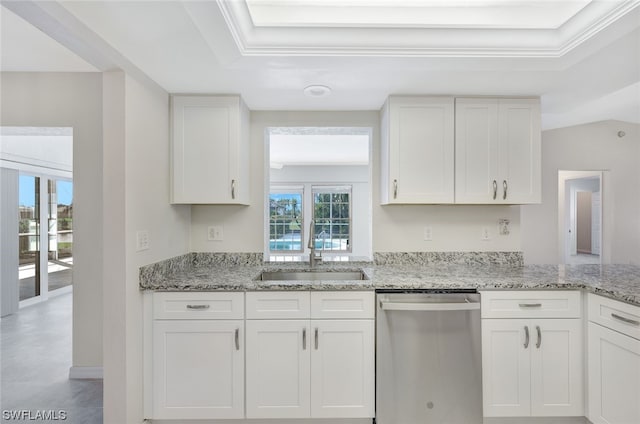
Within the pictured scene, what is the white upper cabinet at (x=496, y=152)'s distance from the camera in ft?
7.48

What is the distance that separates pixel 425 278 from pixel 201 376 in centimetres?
146

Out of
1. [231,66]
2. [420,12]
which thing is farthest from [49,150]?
[420,12]

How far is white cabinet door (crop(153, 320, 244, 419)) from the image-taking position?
1.87m

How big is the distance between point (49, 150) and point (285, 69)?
4566 mm

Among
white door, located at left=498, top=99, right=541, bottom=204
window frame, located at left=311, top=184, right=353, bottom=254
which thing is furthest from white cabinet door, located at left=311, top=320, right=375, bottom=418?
window frame, located at left=311, top=184, right=353, bottom=254

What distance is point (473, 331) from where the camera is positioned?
72.9 inches

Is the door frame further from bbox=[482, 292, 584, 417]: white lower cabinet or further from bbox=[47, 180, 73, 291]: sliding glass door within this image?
bbox=[47, 180, 73, 291]: sliding glass door

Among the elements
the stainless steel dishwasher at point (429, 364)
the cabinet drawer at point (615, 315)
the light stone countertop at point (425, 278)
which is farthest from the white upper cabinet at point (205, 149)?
the cabinet drawer at point (615, 315)

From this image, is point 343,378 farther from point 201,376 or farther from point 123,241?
point 123,241

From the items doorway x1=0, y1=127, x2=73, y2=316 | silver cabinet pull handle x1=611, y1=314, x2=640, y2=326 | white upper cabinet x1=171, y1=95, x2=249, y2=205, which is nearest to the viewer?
silver cabinet pull handle x1=611, y1=314, x2=640, y2=326

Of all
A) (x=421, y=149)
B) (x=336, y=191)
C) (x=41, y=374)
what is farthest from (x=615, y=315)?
(x=336, y=191)

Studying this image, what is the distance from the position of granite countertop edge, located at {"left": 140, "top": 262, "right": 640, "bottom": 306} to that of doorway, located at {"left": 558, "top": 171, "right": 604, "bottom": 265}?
2.97m

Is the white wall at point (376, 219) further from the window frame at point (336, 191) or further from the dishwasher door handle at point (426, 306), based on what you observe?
the window frame at point (336, 191)

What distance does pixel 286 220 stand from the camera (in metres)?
7.12
